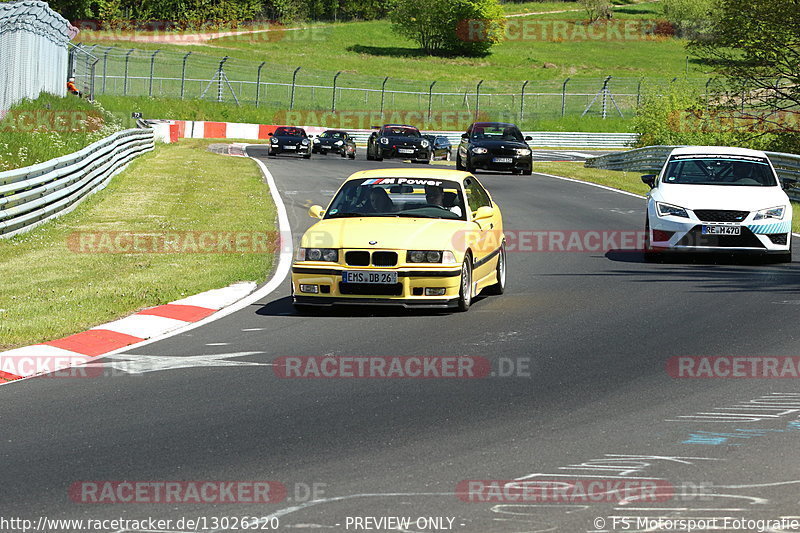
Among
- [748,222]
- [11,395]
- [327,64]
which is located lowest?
[11,395]

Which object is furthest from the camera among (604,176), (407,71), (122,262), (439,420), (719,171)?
(407,71)

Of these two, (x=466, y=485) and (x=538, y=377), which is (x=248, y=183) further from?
(x=466, y=485)

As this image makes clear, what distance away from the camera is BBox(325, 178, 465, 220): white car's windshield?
478 inches

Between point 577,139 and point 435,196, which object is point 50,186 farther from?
point 577,139

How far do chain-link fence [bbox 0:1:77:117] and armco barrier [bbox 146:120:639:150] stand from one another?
10.7 metres

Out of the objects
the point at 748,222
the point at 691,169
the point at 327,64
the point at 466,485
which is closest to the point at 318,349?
the point at 466,485

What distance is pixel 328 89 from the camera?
74500 mm

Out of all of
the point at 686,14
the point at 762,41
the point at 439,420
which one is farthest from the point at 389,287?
the point at 686,14

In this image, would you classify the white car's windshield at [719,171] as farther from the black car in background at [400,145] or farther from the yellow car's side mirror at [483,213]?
the black car in background at [400,145]

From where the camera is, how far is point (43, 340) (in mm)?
9758

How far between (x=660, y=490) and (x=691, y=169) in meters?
12.1

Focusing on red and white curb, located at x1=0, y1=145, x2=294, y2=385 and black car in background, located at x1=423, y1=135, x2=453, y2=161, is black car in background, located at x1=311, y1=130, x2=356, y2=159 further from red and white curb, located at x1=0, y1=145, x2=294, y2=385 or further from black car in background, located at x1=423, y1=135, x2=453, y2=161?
red and white curb, located at x1=0, y1=145, x2=294, y2=385

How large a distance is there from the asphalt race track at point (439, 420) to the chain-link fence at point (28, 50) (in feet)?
66.3

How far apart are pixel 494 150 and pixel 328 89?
43499 millimetres
